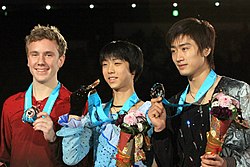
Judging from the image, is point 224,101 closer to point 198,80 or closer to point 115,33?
point 198,80

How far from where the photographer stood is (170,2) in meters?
3.85

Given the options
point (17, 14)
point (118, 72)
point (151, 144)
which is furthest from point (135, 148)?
point (17, 14)

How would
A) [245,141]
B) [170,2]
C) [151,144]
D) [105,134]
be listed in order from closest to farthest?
[245,141] < [151,144] < [105,134] < [170,2]

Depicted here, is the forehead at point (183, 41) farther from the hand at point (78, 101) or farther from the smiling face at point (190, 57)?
the hand at point (78, 101)

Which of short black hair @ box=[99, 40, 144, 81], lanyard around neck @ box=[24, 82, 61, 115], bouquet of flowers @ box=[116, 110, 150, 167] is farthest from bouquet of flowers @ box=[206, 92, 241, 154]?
lanyard around neck @ box=[24, 82, 61, 115]

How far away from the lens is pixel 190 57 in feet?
8.90

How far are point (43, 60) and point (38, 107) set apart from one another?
29cm

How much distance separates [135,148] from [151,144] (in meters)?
0.12

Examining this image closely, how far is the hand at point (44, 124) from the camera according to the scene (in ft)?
9.12

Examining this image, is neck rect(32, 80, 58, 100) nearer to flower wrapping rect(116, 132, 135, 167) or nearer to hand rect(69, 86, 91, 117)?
hand rect(69, 86, 91, 117)

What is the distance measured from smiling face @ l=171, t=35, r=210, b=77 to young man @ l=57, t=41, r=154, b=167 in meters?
0.33

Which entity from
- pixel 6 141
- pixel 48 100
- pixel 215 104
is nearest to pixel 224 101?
pixel 215 104

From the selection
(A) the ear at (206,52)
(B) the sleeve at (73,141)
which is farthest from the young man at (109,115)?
(A) the ear at (206,52)

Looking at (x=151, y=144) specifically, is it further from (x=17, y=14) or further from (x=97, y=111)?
(x=17, y=14)
